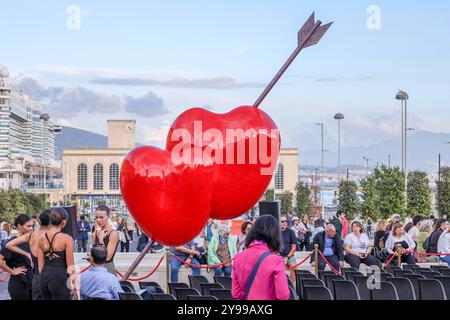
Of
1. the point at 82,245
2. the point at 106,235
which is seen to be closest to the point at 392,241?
the point at 106,235

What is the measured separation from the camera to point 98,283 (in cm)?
852

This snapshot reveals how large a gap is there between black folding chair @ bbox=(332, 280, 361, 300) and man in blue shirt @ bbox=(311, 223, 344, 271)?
524 cm

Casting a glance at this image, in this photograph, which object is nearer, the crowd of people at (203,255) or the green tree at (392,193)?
the crowd of people at (203,255)

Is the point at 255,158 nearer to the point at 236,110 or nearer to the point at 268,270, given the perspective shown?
the point at 236,110

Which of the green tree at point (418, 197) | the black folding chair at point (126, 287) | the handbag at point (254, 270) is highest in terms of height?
the handbag at point (254, 270)

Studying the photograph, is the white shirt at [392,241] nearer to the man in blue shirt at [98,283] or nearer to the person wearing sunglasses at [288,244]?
the person wearing sunglasses at [288,244]

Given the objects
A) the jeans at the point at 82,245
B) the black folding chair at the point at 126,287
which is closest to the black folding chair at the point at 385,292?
the black folding chair at the point at 126,287

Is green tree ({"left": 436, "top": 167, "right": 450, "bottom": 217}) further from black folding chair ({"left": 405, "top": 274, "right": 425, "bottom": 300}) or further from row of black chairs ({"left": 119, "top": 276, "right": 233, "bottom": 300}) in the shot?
row of black chairs ({"left": 119, "top": 276, "right": 233, "bottom": 300})

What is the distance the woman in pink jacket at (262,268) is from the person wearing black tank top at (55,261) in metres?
2.56

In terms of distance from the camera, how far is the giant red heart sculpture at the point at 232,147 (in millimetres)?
10102

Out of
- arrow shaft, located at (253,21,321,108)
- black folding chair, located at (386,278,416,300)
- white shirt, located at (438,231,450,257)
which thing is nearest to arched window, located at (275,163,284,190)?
white shirt, located at (438,231,450,257)

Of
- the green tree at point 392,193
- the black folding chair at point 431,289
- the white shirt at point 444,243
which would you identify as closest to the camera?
the black folding chair at point 431,289
